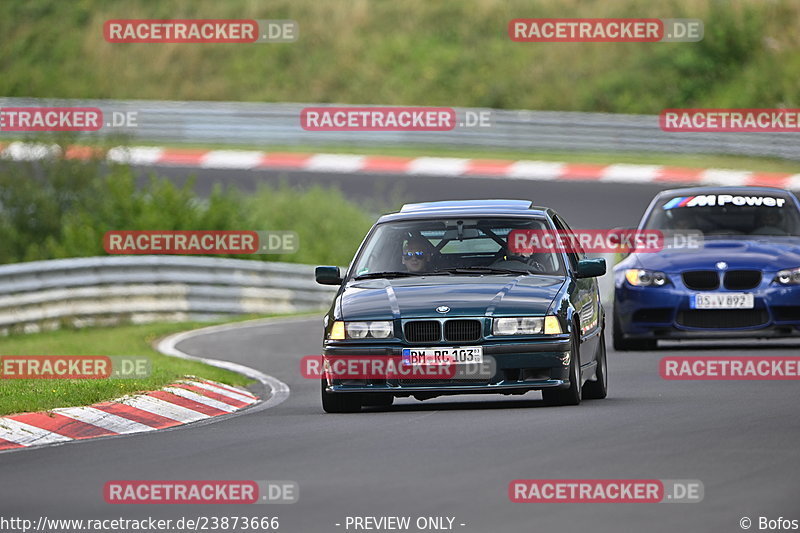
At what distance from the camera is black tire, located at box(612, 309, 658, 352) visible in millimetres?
17484

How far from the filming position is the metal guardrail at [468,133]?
3628 centimetres

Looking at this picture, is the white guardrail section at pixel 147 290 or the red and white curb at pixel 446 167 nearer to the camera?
the white guardrail section at pixel 147 290

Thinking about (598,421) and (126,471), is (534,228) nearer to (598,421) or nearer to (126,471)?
(598,421)

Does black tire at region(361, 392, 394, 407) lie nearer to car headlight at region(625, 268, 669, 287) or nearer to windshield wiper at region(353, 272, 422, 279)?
windshield wiper at region(353, 272, 422, 279)

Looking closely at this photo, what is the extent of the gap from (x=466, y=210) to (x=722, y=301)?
14.8ft

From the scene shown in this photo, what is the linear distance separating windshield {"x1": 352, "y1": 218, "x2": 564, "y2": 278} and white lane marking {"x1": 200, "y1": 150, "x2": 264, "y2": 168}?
995 inches

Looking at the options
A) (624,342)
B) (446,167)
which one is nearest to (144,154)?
(446,167)

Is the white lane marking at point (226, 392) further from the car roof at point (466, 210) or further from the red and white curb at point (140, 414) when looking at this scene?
the car roof at point (466, 210)

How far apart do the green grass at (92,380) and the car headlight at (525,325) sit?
2976 millimetres

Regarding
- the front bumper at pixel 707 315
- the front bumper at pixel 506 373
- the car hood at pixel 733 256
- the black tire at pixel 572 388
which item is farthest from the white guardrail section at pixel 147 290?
the black tire at pixel 572 388

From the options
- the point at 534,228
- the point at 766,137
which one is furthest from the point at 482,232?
the point at 766,137
